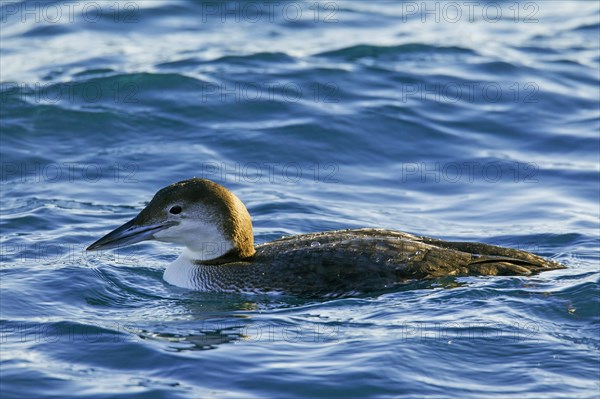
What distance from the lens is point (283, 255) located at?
8.94 meters

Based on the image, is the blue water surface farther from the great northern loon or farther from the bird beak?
the bird beak

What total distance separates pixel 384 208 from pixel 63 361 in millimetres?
4852

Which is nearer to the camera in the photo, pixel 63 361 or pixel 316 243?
pixel 63 361

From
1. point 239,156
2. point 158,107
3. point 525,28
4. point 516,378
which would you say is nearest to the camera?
point 516,378

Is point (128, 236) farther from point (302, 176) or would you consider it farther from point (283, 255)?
point (302, 176)

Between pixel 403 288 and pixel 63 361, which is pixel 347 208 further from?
pixel 63 361

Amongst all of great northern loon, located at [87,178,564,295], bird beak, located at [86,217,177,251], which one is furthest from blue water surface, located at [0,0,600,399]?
bird beak, located at [86,217,177,251]

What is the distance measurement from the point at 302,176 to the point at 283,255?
3874 millimetres

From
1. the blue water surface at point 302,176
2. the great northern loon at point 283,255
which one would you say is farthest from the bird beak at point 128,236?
the blue water surface at point 302,176

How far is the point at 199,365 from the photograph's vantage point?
750cm

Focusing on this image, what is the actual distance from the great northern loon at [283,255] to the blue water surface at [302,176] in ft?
0.44

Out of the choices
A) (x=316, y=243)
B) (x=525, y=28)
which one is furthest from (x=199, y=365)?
(x=525, y=28)

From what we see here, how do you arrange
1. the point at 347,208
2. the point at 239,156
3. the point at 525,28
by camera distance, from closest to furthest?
the point at 347,208
the point at 239,156
the point at 525,28

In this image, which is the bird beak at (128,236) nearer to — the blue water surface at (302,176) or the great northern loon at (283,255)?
the great northern loon at (283,255)
